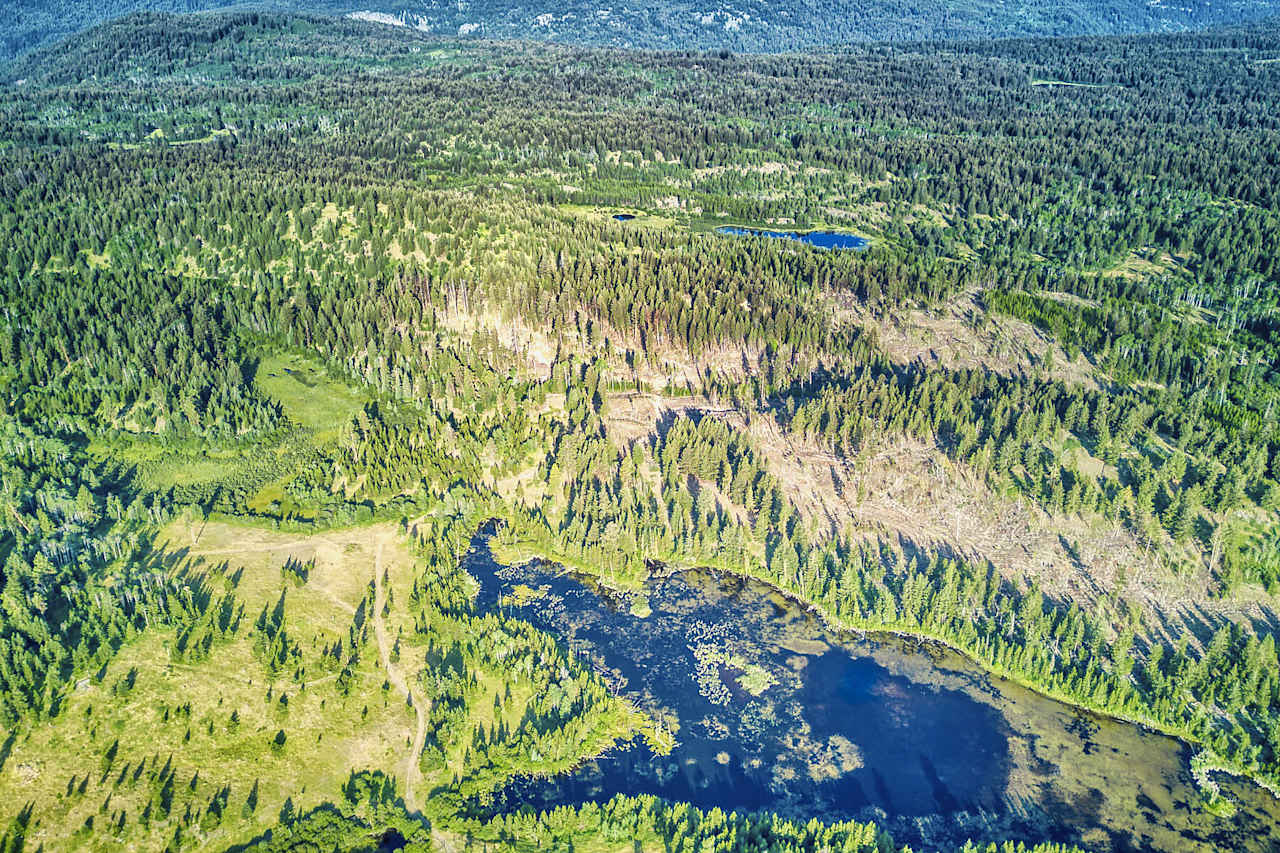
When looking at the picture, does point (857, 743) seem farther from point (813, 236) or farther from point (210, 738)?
point (813, 236)

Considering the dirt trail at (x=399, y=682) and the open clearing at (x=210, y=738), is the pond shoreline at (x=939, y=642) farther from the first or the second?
the open clearing at (x=210, y=738)

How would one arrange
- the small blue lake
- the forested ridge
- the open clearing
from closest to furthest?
the open clearing < the forested ridge < the small blue lake

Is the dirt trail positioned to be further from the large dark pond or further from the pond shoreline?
the pond shoreline

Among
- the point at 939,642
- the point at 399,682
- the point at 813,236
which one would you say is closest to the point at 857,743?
the point at 939,642

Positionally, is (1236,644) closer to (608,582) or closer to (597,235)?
(608,582)

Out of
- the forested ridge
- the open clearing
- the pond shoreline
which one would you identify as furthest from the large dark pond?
the open clearing
